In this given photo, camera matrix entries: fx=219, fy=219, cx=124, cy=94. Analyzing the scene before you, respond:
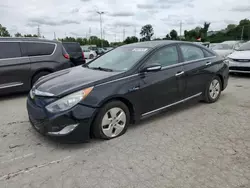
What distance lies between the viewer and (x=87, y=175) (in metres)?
2.48

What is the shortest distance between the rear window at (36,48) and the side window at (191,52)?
3.87 m

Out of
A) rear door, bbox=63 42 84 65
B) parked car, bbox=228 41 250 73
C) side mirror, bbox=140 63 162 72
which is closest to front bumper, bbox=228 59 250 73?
parked car, bbox=228 41 250 73

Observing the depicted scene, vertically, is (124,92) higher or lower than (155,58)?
lower

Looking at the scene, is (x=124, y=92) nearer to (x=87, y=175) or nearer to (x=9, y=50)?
(x=87, y=175)

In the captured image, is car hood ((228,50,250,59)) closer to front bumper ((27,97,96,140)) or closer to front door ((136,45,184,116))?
front door ((136,45,184,116))

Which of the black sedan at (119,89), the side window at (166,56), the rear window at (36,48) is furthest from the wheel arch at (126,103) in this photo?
the rear window at (36,48)

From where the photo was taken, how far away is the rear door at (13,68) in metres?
5.54

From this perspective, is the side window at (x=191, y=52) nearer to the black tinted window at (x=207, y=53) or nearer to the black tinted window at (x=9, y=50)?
the black tinted window at (x=207, y=53)

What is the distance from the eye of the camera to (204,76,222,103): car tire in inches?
188

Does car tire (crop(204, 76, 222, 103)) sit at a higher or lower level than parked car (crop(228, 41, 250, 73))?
lower

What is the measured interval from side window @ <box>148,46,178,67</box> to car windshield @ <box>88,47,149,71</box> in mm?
198

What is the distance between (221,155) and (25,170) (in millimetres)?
2448

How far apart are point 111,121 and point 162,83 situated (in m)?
1.17

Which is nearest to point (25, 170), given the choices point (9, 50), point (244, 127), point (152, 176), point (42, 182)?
point (42, 182)
